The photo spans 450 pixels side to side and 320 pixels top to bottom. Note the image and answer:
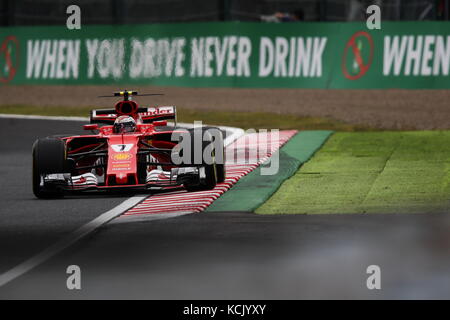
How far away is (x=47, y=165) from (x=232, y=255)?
4.66 metres

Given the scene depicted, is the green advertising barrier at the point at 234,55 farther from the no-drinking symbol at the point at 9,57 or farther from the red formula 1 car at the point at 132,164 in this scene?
the red formula 1 car at the point at 132,164

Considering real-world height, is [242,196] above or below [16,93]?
below

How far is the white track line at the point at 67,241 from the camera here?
883 centimetres

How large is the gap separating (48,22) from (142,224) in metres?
27.2

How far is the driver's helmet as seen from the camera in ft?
46.1

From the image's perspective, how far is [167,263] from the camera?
9.04m

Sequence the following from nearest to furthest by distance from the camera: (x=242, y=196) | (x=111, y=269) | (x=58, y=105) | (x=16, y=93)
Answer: (x=111, y=269) → (x=242, y=196) → (x=58, y=105) → (x=16, y=93)

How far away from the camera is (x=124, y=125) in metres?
14.1

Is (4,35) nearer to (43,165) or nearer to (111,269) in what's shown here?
(43,165)

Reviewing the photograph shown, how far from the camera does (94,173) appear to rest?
1417cm

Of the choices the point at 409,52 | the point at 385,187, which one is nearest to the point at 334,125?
the point at 409,52

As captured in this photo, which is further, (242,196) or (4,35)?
(4,35)
